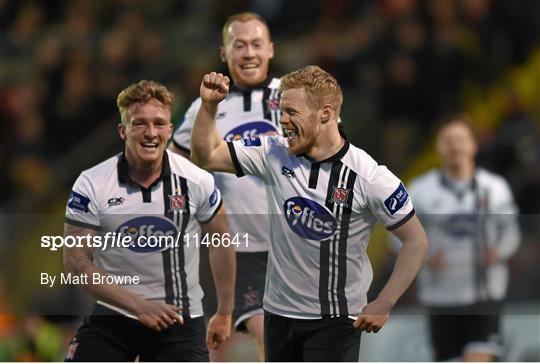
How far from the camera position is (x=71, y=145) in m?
11.2

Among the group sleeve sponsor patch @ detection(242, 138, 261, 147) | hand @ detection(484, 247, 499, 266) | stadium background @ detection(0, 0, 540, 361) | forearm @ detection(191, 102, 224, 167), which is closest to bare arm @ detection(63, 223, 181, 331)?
forearm @ detection(191, 102, 224, 167)

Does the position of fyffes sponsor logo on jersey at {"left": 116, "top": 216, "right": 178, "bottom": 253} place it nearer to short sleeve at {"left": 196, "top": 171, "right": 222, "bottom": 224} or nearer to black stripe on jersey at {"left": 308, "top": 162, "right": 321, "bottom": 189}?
short sleeve at {"left": 196, "top": 171, "right": 222, "bottom": 224}

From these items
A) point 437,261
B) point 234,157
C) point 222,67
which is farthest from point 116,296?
point 222,67

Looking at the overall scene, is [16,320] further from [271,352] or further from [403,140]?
[403,140]

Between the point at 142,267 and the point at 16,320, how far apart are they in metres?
2.80

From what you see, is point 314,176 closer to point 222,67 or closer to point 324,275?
point 324,275

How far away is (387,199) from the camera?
5.27 m

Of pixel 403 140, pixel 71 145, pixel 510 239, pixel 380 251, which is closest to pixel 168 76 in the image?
pixel 71 145

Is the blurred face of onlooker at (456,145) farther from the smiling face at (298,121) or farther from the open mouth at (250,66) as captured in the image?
the smiling face at (298,121)

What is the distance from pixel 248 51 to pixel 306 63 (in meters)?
4.83

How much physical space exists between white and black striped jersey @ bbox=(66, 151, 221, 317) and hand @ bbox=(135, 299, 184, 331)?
1.8 inches

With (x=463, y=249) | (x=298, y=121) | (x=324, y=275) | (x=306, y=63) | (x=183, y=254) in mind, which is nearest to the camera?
(x=298, y=121)

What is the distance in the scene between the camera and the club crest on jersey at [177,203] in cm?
568

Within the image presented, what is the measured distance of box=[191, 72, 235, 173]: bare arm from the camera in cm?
511
